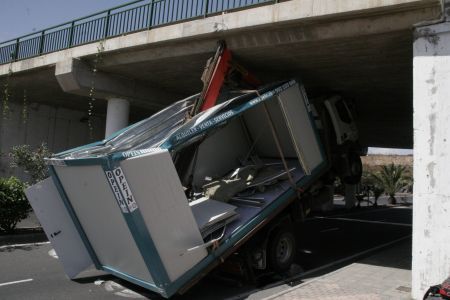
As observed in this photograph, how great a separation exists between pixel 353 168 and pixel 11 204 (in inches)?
345

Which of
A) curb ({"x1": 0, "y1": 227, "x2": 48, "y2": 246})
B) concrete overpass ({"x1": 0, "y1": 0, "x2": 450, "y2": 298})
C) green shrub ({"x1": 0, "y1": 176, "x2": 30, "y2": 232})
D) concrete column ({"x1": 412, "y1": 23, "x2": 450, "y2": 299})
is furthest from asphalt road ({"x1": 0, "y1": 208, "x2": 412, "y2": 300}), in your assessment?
concrete overpass ({"x1": 0, "y1": 0, "x2": 450, "y2": 298})

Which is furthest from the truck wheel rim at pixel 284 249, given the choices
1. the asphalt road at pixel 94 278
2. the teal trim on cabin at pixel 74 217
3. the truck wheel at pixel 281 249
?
the teal trim on cabin at pixel 74 217

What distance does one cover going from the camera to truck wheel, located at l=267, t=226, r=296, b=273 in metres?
7.80

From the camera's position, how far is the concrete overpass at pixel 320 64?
633 centimetres

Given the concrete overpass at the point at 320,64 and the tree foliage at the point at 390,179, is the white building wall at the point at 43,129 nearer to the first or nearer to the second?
the concrete overpass at the point at 320,64

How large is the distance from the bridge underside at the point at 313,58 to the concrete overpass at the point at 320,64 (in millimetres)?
22

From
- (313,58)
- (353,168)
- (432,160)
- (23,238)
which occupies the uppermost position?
(313,58)

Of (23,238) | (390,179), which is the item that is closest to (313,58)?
(23,238)

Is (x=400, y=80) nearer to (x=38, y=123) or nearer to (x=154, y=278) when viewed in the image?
(x=154, y=278)

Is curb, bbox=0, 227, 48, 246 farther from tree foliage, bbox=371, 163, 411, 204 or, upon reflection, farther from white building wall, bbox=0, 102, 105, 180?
tree foliage, bbox=371, 163, 411, 204

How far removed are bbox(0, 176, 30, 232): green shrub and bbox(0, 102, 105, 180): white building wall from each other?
19.2ft

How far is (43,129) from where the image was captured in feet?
58.7

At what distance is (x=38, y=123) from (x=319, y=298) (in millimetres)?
15063

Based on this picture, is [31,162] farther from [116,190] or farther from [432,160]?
[432,160]
